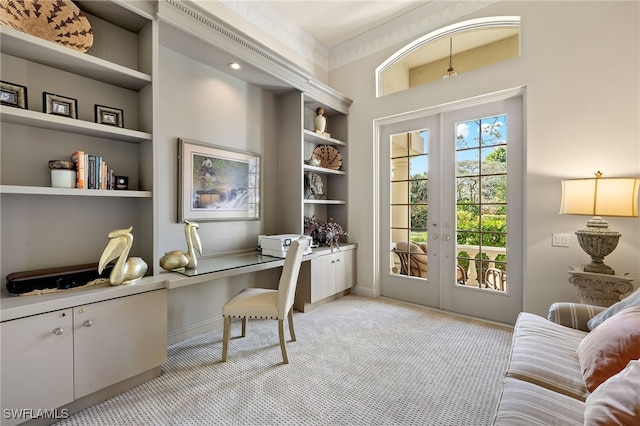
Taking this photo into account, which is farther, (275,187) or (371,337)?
(275,187)

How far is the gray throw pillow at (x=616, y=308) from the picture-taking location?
1.51 meters

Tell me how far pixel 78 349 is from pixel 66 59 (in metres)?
1.78

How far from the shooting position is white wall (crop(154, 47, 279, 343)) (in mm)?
2477

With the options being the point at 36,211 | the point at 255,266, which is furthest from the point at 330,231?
the point at 36,211


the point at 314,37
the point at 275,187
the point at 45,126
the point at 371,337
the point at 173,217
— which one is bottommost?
the point at 371,337

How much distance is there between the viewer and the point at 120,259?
183 centimetres

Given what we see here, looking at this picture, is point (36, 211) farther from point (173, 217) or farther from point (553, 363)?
point (553, 363)

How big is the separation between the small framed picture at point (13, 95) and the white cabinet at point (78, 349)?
4.02 ft

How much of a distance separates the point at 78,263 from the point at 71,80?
1.28 m

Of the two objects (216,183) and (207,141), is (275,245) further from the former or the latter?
(207,141)

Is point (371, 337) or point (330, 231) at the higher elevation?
point (330, 231)

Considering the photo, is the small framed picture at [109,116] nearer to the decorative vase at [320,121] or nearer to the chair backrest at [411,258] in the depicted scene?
the decorative vase at [320,121]

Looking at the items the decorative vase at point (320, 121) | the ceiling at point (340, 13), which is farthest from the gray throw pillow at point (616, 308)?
the ceiling at point (340, 13)

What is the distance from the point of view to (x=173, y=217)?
253 centimetres
